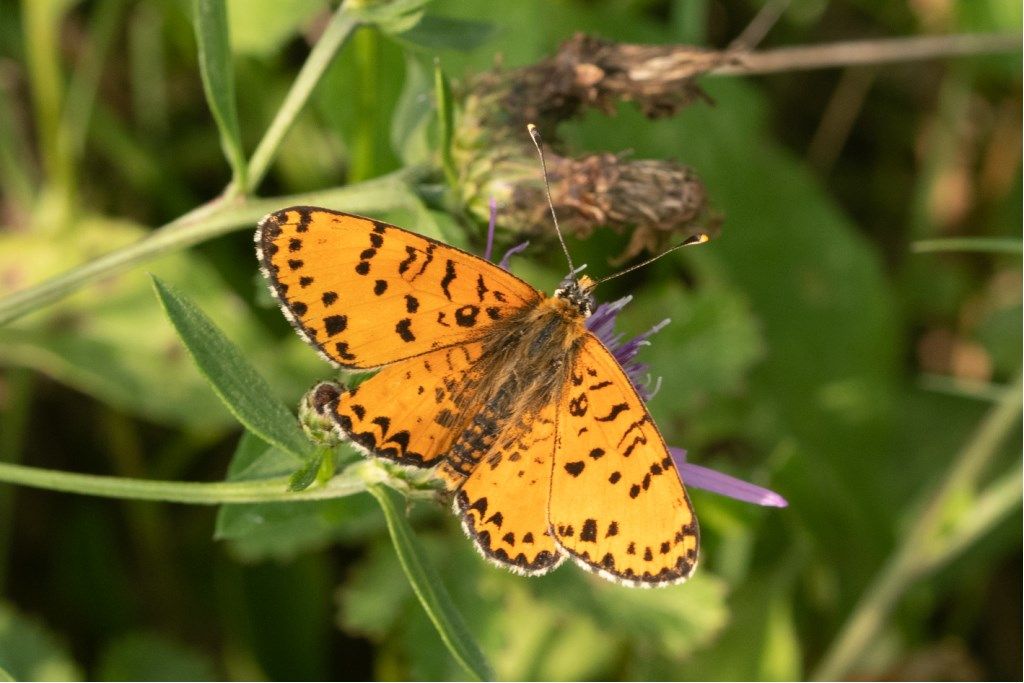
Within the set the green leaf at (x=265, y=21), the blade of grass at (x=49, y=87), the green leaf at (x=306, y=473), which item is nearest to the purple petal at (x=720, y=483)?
the green leaf at (x=306, y=473)

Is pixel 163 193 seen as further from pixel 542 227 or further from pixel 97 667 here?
pixel 542 227

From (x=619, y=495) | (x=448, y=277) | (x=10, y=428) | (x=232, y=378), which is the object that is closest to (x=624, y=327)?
(x=448, y=277)

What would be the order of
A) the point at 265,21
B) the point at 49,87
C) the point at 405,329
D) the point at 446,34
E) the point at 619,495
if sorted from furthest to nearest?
the point at 49,87
the point at 265,21
the point at 446,34
the point at 405,329
the point at 619,495

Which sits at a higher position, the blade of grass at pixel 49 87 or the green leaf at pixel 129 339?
the blade of grass at pixel 49 87

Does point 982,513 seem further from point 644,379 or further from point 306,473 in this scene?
point 306,473

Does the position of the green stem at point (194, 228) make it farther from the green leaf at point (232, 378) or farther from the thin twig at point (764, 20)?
the thin twig at point (764, 20)

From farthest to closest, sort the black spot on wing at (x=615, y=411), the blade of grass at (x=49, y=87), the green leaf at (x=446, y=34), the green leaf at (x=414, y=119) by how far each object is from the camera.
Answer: the blade of grass at (x=49, y=87)
the green leaf at (x=414, y=119)
the green leaf at (x=446, y=34)
the black spot on wing at (x=615, y=411)

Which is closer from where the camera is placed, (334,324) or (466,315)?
(334,324)

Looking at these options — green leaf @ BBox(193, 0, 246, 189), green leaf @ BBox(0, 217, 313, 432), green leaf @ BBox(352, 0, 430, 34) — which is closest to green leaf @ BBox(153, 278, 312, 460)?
green leaf @ BBox(193, 0, 246, 189)
